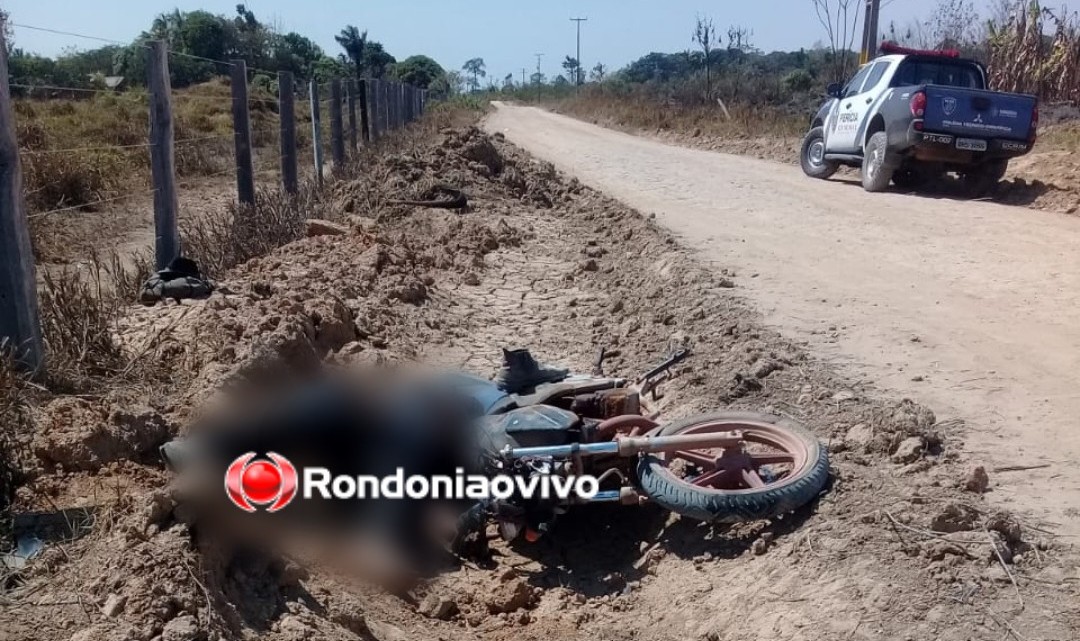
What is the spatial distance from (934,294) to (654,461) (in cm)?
380

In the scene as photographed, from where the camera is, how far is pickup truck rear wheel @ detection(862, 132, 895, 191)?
43.4 ft

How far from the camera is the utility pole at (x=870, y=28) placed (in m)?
21.9

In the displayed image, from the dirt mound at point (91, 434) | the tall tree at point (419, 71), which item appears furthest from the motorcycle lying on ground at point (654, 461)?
the tall tree at point (419, 71)

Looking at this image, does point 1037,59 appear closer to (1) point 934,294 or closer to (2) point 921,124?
(2) point 921,124

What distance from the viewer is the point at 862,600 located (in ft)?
11.1

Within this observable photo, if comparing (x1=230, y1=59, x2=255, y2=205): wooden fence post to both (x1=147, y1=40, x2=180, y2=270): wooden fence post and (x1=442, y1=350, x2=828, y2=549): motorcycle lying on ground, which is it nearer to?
(x1=147, y1=40, x2=180, y2=270): wooden fence post

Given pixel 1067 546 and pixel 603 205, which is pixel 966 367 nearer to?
pixel 1067 546

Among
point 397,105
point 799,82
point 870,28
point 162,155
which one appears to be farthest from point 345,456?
point 799,82

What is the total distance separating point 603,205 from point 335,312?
6.46 metres

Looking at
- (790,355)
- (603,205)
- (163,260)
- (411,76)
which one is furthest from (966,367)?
(411,76)

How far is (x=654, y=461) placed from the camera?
171 inches

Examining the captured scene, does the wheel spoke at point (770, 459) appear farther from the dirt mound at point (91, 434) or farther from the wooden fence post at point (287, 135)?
the wooden fence post at point (287, 135)

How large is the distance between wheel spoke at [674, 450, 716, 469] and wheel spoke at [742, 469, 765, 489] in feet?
0.53

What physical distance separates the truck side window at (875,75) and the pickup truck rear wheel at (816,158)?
154cm
